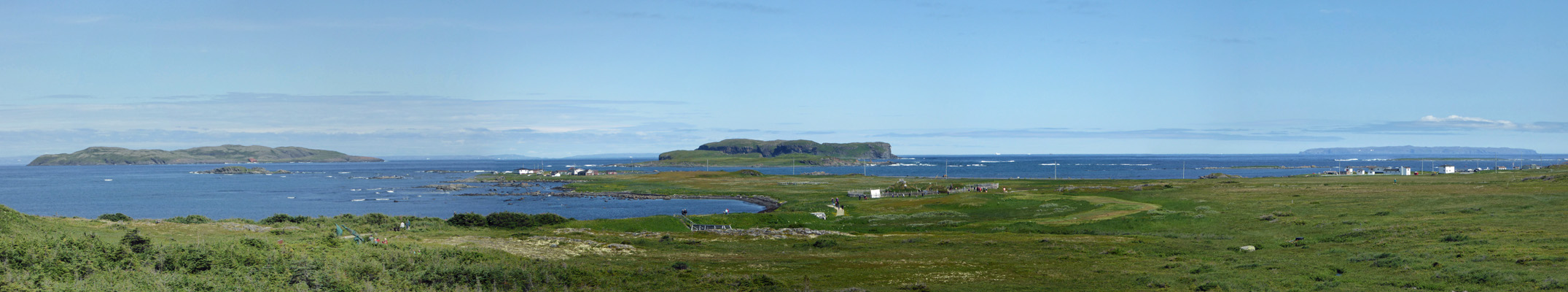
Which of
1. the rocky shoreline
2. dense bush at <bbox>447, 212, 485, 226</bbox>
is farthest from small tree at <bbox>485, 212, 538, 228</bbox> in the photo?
the rocky shoreline

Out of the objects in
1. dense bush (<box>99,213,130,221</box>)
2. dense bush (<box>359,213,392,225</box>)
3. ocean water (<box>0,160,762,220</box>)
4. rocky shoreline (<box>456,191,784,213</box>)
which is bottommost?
ocean water (<box>0,160,762,220</box>)

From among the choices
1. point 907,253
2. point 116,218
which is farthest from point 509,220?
point 907,253

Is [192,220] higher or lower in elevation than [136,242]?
lower

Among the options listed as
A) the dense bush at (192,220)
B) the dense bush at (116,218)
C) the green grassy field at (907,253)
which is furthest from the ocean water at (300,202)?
the green grassy field at (907,253)

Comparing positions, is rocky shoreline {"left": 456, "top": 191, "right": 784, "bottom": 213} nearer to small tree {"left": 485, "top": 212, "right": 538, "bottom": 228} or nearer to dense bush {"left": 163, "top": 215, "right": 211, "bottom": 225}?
small tree {"left": 485, "top": 212, "right": 538, "bottom": 228}

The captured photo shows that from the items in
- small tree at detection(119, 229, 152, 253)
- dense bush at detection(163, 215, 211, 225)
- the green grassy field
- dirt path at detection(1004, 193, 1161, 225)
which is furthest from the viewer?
dirt path at detection(1004, 193, 1161, 225)

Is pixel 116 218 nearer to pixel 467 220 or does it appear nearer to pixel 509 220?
pixel 467 220

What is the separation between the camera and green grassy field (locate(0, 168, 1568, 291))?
2472 cm

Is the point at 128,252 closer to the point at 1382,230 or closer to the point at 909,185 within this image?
the point at 1382,230

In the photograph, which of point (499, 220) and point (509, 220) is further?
point (509, 220)

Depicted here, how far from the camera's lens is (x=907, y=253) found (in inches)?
1491

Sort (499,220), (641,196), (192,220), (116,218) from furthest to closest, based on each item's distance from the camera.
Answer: (641,196)
(499,220)
(116,218)
(192,220)

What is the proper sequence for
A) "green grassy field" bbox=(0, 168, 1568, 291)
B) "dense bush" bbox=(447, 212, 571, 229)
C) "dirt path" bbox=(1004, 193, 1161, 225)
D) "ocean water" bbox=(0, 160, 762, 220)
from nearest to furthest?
"green grassy field" bbox=(0, 168, 1568, 291) < "dense bush" bbox=(447, 212, 571, 229) < "dirt path" bbox=(1004, 193, 1161, 225) < "ocean water" bbox=(0, 160, 762, 220)

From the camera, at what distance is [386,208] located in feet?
324
